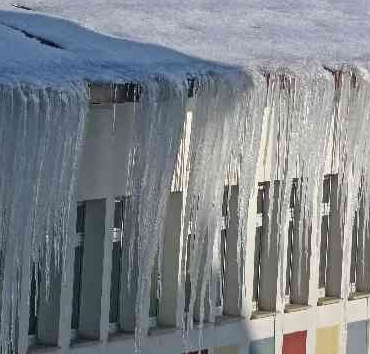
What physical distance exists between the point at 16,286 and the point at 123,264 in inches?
98.1

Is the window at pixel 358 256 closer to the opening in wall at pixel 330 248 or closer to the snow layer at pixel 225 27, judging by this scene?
the opening in wall at pixel 330 248

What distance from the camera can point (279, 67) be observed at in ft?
35.4

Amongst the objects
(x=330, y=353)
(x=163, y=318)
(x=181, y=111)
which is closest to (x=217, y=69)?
(x=181, y=111)

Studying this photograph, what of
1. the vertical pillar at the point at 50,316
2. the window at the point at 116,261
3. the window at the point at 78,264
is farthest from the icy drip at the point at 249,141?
the vertical pillar at the point at 50,316

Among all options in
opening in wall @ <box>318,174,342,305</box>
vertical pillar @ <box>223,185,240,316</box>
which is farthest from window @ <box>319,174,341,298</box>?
vertical pillar @ <box>223,185,240,316</box>

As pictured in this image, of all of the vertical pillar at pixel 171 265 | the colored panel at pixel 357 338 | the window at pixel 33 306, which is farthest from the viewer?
the colored panel at pixel 357 338

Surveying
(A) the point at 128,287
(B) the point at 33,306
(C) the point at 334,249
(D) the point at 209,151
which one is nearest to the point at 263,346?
(C) the point at 334,249

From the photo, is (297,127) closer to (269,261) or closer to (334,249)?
(269,261)

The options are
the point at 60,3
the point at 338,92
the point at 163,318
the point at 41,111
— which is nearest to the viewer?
the point at 41,111

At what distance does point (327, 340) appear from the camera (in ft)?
49.5

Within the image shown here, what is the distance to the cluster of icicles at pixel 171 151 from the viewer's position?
378 inches

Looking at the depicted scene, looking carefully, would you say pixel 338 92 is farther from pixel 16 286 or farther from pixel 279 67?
pixel 16 286

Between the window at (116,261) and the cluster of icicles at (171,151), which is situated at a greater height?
the cluster of icicles at (171,151)

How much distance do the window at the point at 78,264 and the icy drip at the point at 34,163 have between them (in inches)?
90.9
